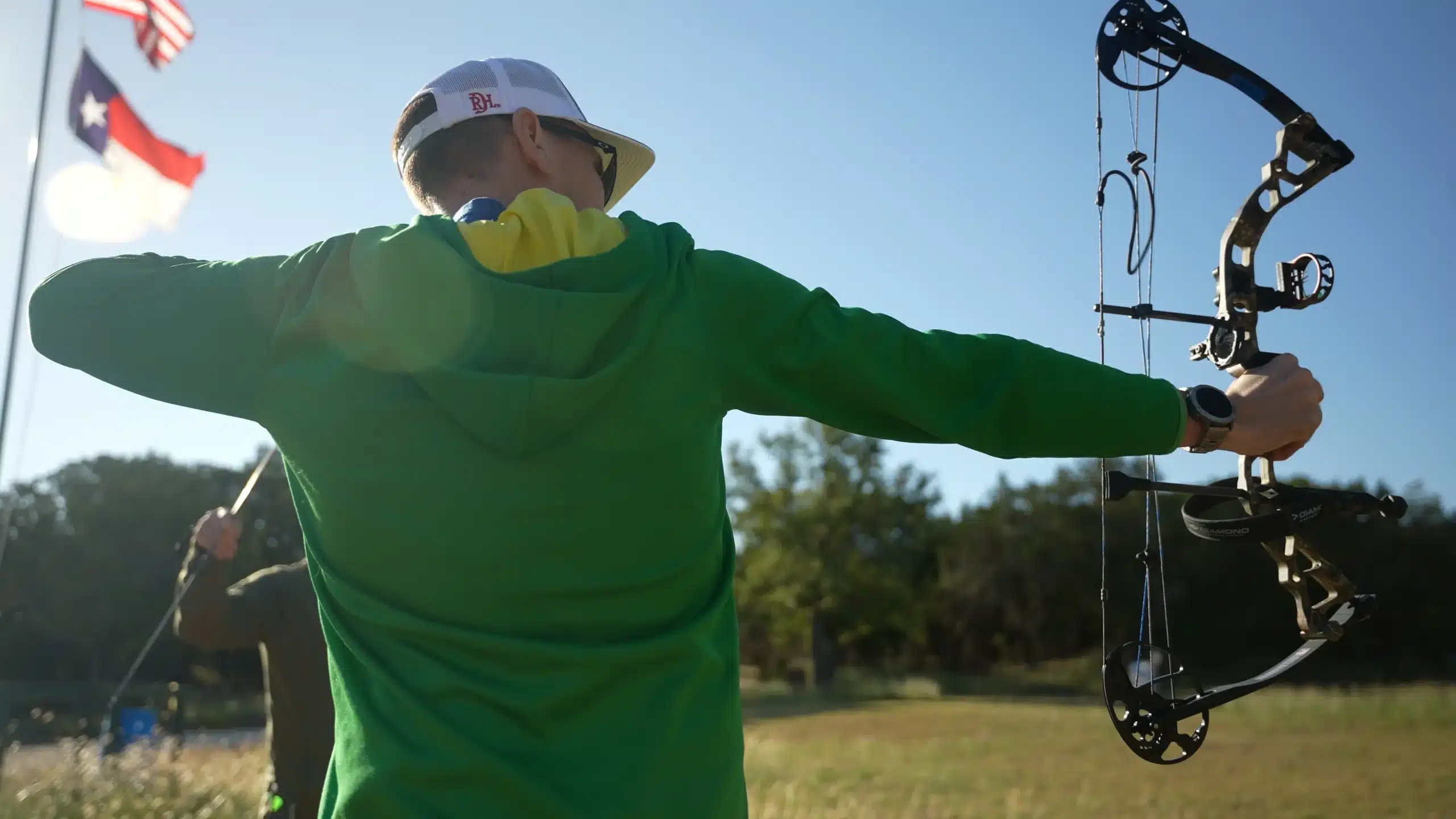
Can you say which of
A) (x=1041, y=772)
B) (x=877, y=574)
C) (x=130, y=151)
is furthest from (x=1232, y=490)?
(x=877, y=574)

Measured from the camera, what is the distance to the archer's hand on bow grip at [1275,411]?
1432 millimetres

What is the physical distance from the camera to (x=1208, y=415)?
140 cm

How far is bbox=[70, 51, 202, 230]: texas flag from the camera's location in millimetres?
8359

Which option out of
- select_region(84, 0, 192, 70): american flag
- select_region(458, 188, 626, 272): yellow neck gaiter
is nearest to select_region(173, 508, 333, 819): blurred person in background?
select_region(458, 188, 626, 272): yellow neck gaiter

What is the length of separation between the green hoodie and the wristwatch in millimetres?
27

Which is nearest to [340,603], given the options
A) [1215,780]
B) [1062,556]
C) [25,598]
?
[1215,780]

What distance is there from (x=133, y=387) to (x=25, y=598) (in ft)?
119

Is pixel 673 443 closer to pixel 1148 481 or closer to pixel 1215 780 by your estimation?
pixel 1148 481

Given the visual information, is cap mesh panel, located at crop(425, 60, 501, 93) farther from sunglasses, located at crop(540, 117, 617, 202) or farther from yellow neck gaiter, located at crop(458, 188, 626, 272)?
yellow neck gaiter, located at crop(458, 188, 626, 272)

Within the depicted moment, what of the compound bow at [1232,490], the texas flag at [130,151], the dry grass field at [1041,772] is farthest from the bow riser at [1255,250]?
the texas flag at [130,151]

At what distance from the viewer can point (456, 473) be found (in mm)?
1229

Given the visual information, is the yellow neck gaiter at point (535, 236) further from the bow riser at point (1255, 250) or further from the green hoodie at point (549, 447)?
the bow riser at point (1255, 250)

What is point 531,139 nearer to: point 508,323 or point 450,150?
point 450,150

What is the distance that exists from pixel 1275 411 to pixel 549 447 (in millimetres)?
879
